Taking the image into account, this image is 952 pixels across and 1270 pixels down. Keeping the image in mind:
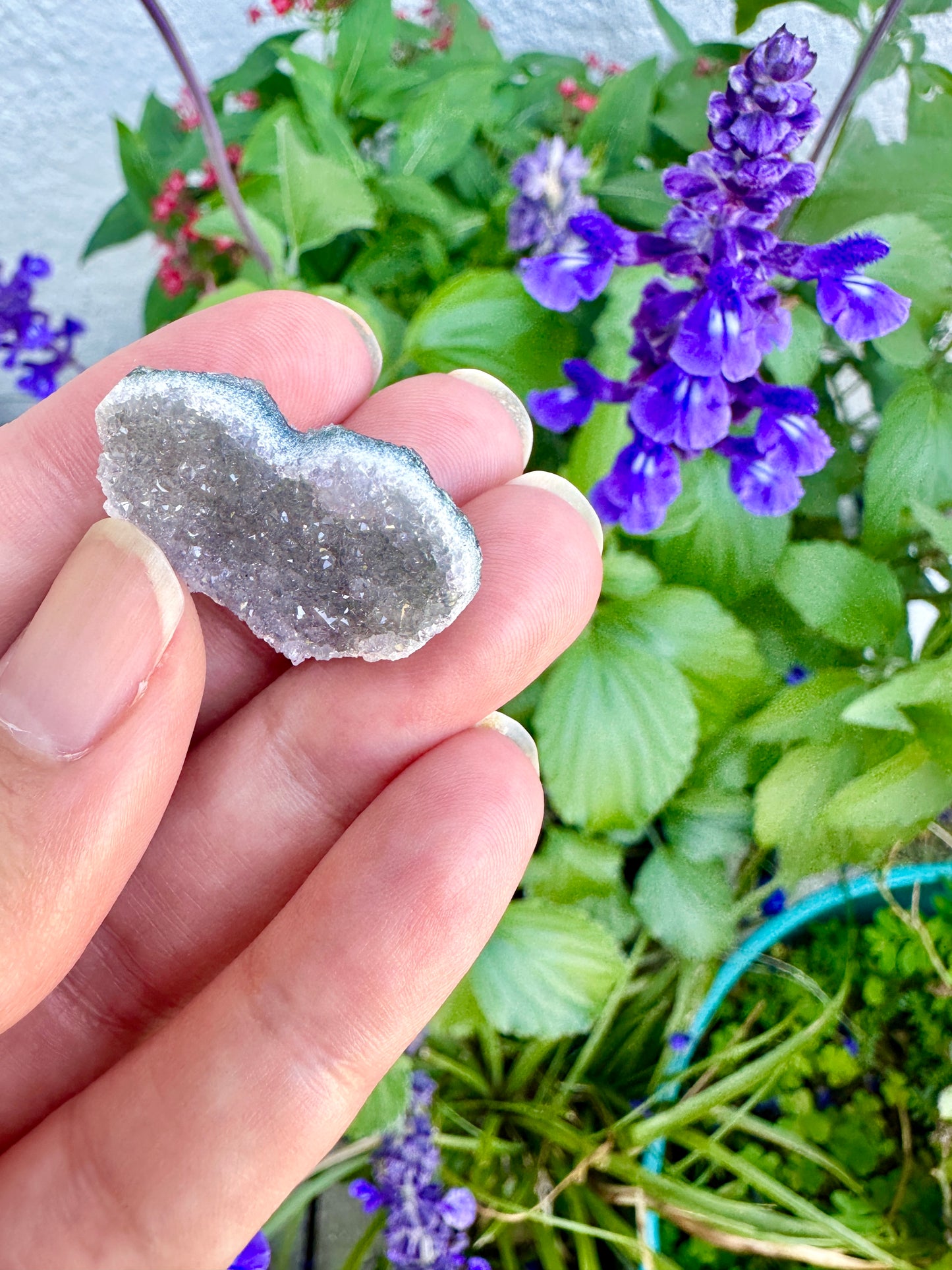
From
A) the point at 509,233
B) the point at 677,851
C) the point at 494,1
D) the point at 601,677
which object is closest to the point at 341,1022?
the point at 601,677

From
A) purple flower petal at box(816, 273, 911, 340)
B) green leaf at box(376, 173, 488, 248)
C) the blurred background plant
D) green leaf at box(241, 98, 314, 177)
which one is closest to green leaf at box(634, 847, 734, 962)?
the blurred background plant

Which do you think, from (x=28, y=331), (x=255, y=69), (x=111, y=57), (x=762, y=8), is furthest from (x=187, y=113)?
(x=762, y=8)

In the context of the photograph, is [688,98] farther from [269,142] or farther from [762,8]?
[269,142]

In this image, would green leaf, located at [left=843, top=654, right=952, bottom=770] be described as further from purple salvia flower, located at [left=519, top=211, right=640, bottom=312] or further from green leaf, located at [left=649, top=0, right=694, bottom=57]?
green leaf, located at [left=649, top=0, right=694, bottom=57]

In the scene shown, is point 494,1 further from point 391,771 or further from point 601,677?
point 391,771

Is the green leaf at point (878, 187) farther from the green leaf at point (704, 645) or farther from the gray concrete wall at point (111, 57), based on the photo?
the gray concrete wall at point (111, 57)
